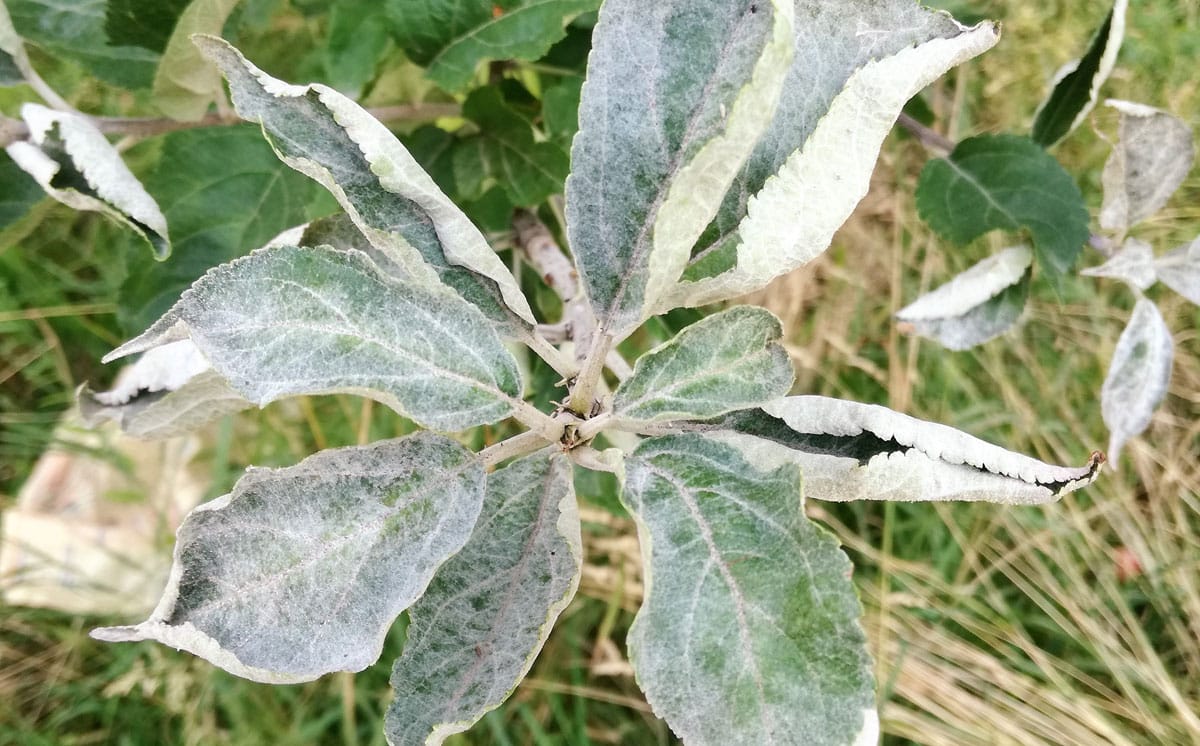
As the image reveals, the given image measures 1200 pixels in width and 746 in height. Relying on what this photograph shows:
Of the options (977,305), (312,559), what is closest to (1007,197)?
(977,305)

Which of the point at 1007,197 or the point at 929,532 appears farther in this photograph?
the point at 929,532

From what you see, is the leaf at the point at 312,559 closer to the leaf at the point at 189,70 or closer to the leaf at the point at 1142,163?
the leaf at the point at 189,70

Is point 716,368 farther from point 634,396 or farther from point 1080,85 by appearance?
point 1080,85

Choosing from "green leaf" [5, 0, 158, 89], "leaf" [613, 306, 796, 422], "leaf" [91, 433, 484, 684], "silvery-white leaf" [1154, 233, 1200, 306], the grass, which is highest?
"leaf" [613, 306, 796, 422]

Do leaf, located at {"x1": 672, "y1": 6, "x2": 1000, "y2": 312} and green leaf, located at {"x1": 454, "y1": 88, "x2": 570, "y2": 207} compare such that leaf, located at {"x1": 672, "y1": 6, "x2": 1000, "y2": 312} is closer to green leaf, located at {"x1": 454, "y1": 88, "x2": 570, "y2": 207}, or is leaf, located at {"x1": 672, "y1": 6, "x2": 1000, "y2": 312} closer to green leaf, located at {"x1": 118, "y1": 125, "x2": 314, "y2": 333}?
→ green leaf, located at {"x1": 454, "y1": 88, "x2": 570, "y2": 207}

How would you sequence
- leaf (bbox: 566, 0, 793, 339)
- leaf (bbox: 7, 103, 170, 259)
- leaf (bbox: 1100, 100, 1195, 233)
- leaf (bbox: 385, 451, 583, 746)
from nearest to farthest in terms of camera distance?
leaf (bbox: 566, 0, 793, 339) < leaf (bbox: 385, 451, 583, 746) < leaf (bbox: 7, 103, 170, 259) < leaf (bbox: 1100, 100, 1195, 233)

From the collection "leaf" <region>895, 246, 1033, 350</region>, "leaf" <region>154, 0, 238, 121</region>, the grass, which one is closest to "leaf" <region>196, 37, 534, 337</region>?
"leaf" <region>154, 0, 238, 121</region>
